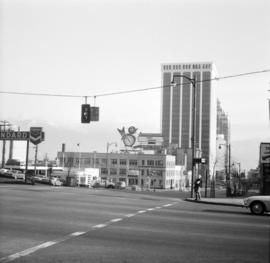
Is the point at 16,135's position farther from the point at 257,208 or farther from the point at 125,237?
the point at 125,237

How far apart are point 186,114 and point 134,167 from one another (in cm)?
4596

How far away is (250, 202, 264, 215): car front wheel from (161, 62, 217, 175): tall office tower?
124 metres

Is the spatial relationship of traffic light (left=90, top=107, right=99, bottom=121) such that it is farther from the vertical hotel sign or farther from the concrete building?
the concrete building

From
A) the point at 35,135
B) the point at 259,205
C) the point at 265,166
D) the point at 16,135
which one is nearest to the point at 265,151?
the point at 265,166

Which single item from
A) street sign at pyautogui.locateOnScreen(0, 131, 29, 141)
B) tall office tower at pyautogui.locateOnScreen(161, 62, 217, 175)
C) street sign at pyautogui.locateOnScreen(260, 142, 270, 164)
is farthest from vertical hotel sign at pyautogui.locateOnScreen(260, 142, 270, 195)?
tall office tower at pyautogui.locateOnScreen(161, 62, 217, 175)

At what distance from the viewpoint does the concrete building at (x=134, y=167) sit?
431 ft

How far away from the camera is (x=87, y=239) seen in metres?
11.4

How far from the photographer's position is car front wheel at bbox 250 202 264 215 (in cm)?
2095

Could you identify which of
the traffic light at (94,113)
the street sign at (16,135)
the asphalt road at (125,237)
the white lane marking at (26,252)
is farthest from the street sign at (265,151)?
the street sign at (16,135)

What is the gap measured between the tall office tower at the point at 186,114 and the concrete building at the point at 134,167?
1894 centimetres

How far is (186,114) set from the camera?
17462 centimetres

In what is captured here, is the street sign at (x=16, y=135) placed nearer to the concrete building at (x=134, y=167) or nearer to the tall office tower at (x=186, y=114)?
the concrete building at (x=134, y=167)

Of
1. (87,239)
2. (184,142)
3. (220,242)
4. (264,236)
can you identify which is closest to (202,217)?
(264,236)

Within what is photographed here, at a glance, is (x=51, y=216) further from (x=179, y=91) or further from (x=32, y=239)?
(x=179, y=91)
